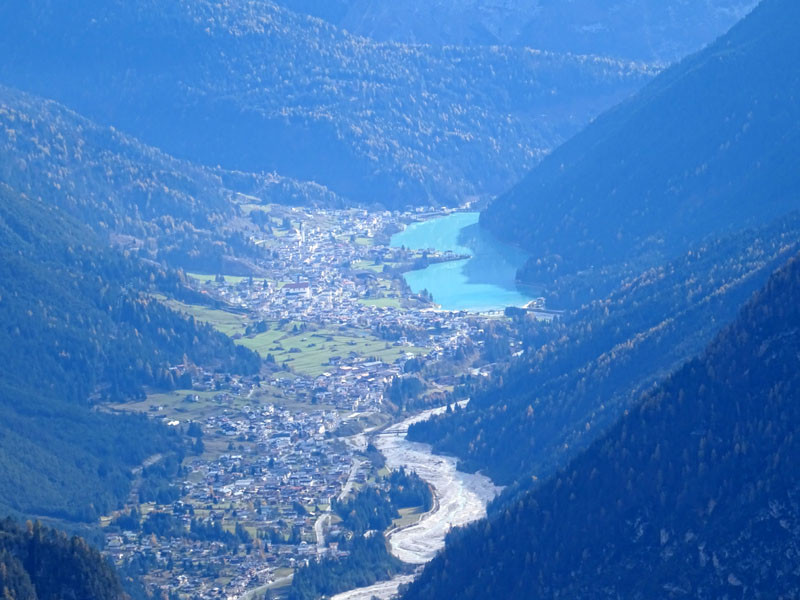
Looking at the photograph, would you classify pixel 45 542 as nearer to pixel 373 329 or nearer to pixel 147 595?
pixel 147 595

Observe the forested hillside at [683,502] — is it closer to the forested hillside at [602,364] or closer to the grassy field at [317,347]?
the forested hillside at [602,364]

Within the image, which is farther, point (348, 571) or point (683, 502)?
point (348, 571)

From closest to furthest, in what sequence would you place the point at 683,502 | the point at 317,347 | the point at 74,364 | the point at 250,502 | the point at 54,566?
the point at 683,502 < the point at 54,566 < the point at 250,502 < the point at 74,364 < the point at 317,347

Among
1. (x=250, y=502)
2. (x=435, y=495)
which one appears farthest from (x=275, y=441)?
(x=435, y=495)

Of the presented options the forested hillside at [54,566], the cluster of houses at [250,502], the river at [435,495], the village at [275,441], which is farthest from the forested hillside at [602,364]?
the forested hillside at [54,566]

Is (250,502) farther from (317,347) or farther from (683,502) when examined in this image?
(317,347)

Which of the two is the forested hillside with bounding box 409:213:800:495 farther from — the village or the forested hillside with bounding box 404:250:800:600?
the forested hillside with bounding box 404:250:800:600

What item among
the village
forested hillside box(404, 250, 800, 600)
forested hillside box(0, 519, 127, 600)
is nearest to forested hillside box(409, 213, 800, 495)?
the village
